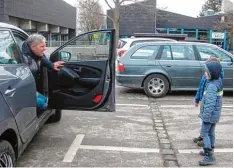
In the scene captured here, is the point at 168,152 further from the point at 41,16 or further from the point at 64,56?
the point at 41,16

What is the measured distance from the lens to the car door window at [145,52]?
951 cm

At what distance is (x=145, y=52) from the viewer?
9.56 meters

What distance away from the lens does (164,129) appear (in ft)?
20.9

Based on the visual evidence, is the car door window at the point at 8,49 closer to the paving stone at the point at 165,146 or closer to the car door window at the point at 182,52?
the paving stone at the point at 165,146

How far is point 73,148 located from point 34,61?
1401mm

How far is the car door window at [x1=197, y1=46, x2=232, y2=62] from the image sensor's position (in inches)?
376

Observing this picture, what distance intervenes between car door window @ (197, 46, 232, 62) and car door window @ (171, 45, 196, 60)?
0.83 ft

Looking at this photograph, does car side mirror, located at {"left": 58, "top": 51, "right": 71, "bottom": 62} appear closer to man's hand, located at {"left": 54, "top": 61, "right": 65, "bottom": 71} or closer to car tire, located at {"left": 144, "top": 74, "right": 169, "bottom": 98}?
man's hand, located at {"left": 54, "top": 61, "right": 65, "bottom": 71}

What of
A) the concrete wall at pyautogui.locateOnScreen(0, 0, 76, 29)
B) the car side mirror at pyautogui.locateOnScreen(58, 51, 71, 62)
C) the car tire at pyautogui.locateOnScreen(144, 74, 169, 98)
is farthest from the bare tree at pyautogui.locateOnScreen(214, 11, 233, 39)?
the car side mirror at pyautogui.locateOnScreen(58, 51, 71, 62)

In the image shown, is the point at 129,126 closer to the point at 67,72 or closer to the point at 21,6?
the point at 67,72

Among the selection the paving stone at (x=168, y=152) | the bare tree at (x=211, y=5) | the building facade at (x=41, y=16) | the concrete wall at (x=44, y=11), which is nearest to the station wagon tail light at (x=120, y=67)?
the paving stone at (x=168, y=152)

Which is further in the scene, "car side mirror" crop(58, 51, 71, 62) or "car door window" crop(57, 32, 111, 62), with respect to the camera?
"car side mirror" crop(58, 51, 71, 62)

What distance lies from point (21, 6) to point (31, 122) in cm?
1903

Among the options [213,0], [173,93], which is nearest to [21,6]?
[173,93]
